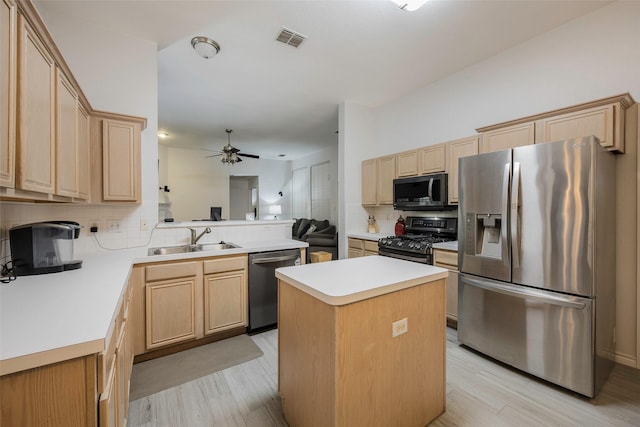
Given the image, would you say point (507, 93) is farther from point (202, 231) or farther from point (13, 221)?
point (13, 221)

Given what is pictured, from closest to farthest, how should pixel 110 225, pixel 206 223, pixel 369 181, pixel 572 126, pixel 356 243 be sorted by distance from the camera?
pixel 572 126 → pixel 110 225 → pixel 206 223 → pixel 356 243 → pixel 369 181

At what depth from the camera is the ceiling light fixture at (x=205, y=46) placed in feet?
8.63

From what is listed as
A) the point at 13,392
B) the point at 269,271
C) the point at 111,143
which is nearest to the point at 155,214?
the point at 111,143

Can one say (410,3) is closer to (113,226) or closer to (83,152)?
(83,152)

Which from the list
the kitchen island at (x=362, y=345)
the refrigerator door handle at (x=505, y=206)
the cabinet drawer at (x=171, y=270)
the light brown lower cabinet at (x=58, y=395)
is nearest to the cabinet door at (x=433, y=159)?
the refrigerator door handle at (x=505, y=206)

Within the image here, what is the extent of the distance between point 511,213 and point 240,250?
7.92 feet

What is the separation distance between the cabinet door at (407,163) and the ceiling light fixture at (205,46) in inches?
104

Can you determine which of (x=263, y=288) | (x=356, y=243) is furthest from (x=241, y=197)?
(x=263, y=288)

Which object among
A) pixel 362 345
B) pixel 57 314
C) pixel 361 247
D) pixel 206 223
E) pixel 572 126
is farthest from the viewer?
pixel 361 247

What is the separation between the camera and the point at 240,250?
2678 millimetres

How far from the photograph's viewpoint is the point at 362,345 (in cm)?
122

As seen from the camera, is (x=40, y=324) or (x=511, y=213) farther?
(x=511, y=213)

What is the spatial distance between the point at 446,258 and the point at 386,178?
1.61 m

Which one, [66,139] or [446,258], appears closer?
[66,139]
